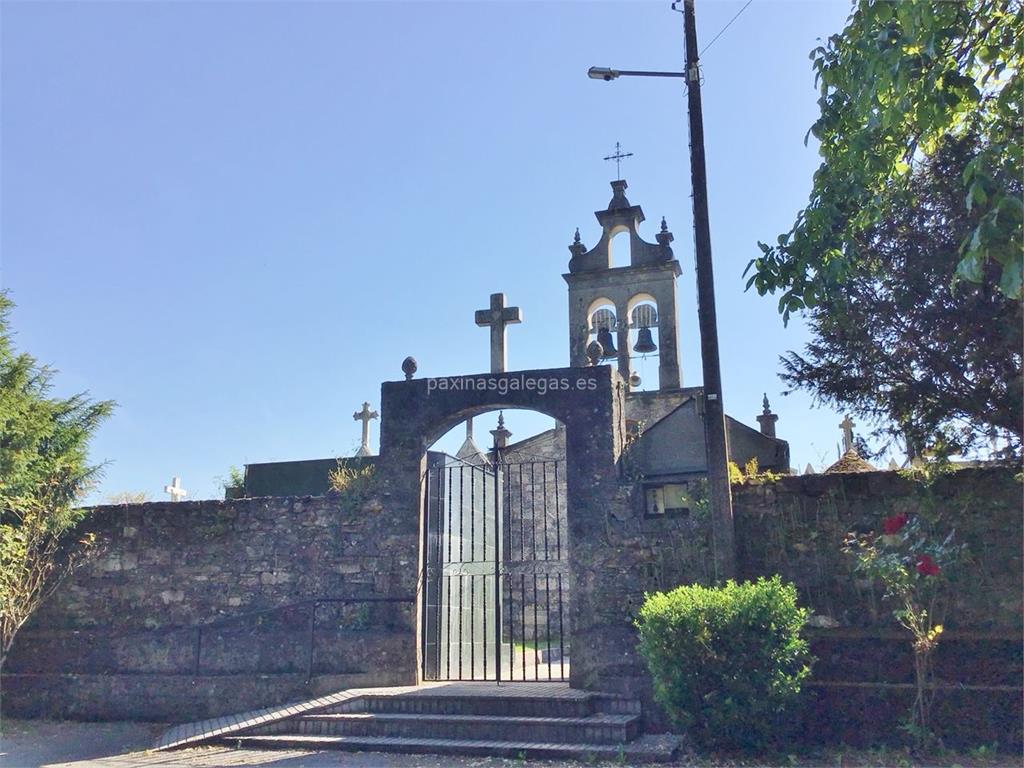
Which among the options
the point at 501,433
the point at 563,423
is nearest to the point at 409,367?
the point at 563,423

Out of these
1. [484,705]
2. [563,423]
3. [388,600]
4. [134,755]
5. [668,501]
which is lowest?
[134,755]

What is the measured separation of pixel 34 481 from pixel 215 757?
414cm

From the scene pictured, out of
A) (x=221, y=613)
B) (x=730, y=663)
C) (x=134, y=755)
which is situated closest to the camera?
(x=730, y=663)

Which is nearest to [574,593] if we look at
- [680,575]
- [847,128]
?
[680,575]

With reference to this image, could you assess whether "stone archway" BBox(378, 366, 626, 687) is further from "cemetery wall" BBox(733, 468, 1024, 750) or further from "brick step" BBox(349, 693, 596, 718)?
"cemetery wall" BBox(733, 468, 1024, 750)

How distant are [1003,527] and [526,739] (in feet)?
14.9

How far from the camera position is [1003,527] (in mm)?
7789

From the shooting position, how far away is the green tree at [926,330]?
23.5ft

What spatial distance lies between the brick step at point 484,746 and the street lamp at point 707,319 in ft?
5.71

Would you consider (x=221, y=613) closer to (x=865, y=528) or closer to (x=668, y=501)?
(x=668, y=501)

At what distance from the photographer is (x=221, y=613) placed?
10094 millimetres

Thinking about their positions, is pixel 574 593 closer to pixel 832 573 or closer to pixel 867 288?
pixel 832 573

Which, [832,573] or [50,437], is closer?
[832,573]

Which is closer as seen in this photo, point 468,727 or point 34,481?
point 468,727
